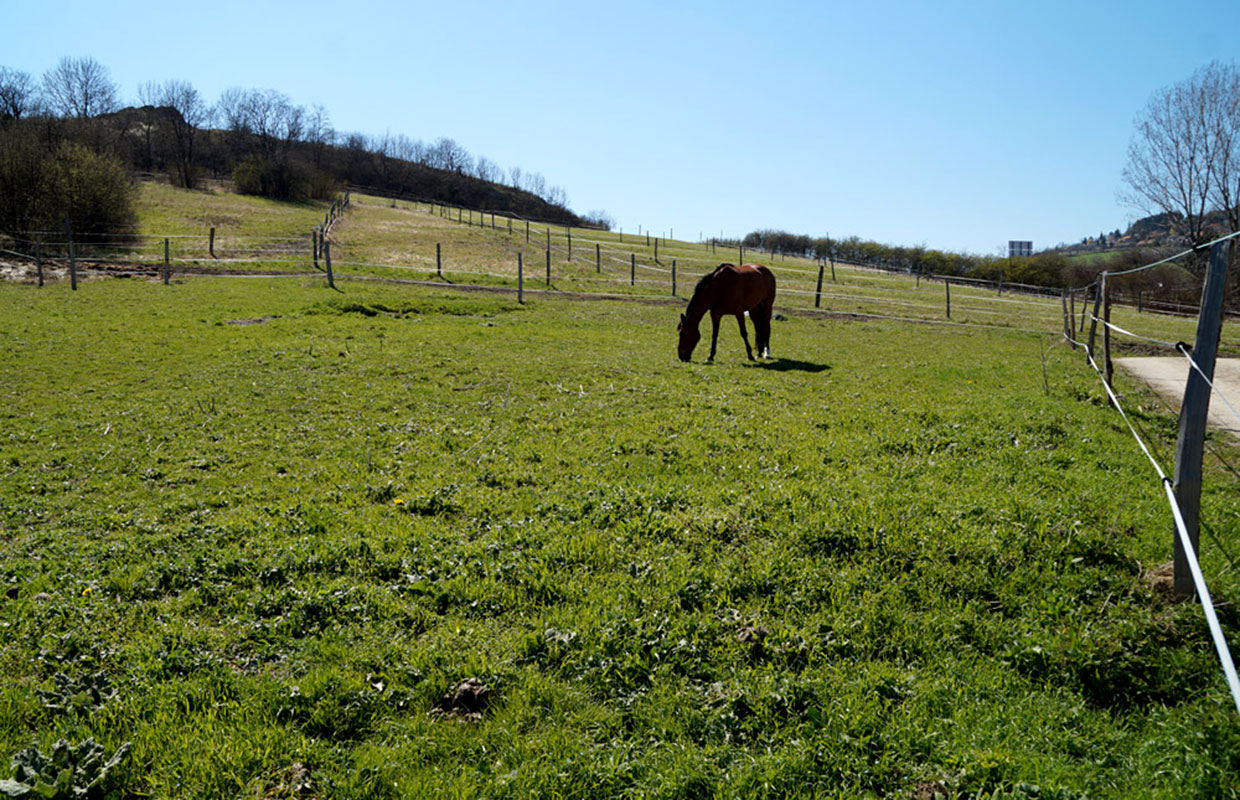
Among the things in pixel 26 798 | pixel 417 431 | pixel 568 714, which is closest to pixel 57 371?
pixel 417 431

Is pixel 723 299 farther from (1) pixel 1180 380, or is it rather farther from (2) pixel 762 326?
(1) pixel 1180 380

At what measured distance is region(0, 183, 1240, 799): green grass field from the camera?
324 centimetres

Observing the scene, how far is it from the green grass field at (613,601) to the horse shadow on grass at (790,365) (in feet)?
14.6

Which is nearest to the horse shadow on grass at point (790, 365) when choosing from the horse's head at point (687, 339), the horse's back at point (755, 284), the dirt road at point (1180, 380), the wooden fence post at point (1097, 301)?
the horse's head at point (687, 339)

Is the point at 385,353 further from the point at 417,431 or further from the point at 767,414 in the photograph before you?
the point at 767,414

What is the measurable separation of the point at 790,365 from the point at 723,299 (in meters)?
2.25

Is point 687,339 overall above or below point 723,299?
below

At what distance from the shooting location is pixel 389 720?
355cm

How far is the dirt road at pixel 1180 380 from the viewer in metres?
9.61

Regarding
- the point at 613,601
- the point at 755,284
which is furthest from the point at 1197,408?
the point at 755,284

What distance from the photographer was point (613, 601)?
4676 mm

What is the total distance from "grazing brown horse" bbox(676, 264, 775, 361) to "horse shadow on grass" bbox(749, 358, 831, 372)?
24.0 inches

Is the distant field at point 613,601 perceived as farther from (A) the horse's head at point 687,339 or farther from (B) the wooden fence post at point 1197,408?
(A) the horse's head at point 687,339

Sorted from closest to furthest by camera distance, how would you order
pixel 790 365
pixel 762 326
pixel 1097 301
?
pixel 1097 301 → pixel 790 365 → pixel 762 326
